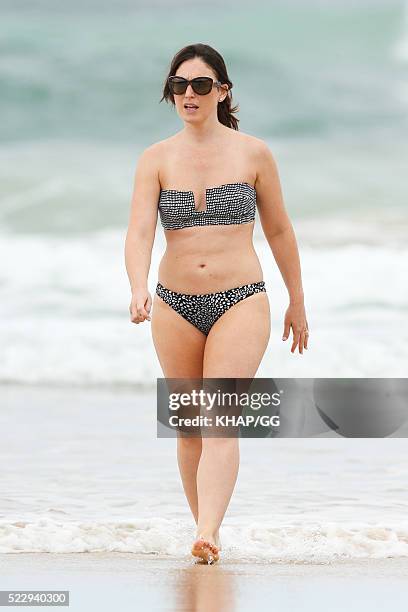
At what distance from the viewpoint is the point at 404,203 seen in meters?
18.8

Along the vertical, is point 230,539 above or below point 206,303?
below

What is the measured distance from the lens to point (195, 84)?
451cm

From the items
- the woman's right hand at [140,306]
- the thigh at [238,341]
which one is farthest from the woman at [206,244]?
the woman's right hand at [140,306]

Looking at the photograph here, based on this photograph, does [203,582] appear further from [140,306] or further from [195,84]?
[195,84]

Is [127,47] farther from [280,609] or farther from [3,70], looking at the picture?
[280,609]

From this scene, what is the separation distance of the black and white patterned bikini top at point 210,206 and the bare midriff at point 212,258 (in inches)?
1.0

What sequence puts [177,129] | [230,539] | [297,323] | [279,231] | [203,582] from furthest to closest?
[177,129]
[230,539]
[297,323]
[279,231]
[203,582]

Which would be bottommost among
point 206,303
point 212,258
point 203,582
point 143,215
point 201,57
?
point 203,582

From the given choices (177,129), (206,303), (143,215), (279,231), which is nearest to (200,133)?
(143,215)

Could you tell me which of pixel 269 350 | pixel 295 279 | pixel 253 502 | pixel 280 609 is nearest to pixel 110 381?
pixel 269 350

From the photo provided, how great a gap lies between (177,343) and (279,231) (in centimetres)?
59

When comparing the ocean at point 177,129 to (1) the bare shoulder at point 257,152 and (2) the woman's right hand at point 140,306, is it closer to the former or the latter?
(1) the bare shoulder at point 257,152

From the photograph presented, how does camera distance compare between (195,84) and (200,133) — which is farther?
(200,133)

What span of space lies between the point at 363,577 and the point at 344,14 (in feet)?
60.3
